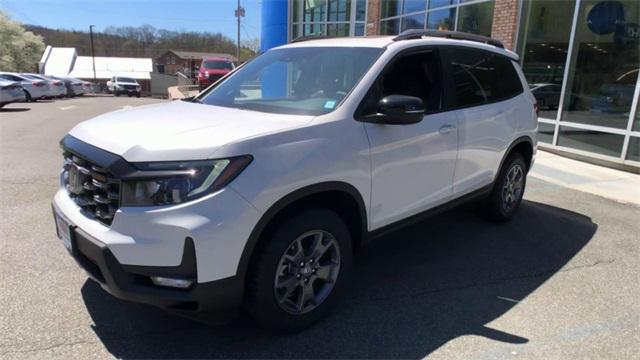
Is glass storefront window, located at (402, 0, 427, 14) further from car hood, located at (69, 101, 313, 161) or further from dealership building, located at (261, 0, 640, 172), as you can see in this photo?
car hood, located at (69, 101, 313, 161)

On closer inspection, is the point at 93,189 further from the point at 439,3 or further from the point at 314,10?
the point at 314,10

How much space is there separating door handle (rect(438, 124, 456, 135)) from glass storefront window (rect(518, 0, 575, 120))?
7079 millimetres

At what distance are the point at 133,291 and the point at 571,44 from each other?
972 centimetres

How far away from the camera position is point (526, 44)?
10508mm

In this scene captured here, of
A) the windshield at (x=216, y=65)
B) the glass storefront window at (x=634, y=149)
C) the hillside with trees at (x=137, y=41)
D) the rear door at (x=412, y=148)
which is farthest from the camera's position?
the hillside with trees at (x=137, y=41)

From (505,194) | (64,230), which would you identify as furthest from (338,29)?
(64,230)

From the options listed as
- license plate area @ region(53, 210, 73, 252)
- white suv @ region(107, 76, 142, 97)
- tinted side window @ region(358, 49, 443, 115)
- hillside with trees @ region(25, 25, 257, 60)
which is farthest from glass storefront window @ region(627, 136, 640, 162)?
hillside with trees @ region(25, 25, 257, 60)

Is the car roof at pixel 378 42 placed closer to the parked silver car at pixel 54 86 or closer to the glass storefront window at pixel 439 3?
the glass storefront window at pixel 439 3

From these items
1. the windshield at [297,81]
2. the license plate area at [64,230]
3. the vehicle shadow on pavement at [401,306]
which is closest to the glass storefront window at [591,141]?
the vehicle shadow on pavement at [401,306]

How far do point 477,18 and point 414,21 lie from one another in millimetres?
3167

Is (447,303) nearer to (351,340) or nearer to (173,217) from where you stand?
(351,340)

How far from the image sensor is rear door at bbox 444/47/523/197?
13.5 feet

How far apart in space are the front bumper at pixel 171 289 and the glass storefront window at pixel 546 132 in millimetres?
9183

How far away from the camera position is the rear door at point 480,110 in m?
4.11
